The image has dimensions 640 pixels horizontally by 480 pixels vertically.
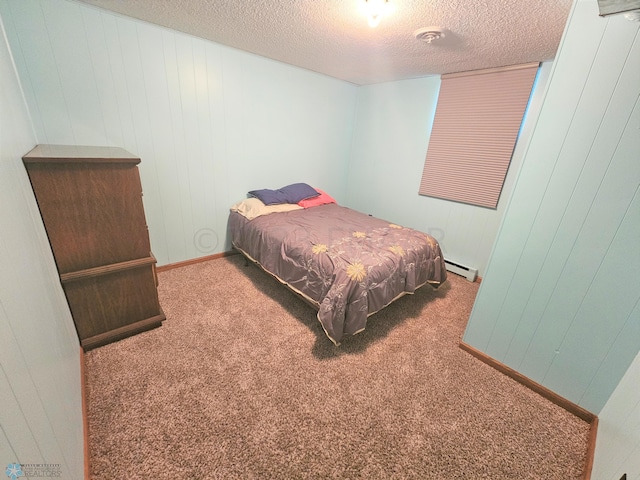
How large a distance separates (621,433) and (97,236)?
9.67ft

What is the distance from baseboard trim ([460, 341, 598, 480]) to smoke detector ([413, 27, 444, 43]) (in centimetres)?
231

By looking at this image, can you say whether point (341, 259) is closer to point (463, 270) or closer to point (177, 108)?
point (463, 270)

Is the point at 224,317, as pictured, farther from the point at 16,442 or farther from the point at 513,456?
the point at 513,456

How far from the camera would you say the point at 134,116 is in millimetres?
2244

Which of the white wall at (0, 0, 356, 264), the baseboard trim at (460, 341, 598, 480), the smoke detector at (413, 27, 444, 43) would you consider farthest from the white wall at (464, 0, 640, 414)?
the white wall at (0, 0, 356, 264)

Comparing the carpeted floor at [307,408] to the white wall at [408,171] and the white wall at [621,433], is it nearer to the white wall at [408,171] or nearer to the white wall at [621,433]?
the white wall at [621,433]

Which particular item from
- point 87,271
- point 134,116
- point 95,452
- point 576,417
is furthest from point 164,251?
point 576,417

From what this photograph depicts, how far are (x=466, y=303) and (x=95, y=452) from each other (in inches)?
112

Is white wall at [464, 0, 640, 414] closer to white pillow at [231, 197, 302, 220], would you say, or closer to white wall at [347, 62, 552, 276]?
white wall at [347, 62, 552, 276]

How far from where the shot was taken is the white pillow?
287 centimetres

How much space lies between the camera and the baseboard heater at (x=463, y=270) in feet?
9.71

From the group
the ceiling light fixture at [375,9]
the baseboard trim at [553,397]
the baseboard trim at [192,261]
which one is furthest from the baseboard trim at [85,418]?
the ceiling light fixture at [375,9]

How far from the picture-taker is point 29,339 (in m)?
0.84

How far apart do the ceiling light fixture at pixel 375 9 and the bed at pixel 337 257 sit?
5.21ft
